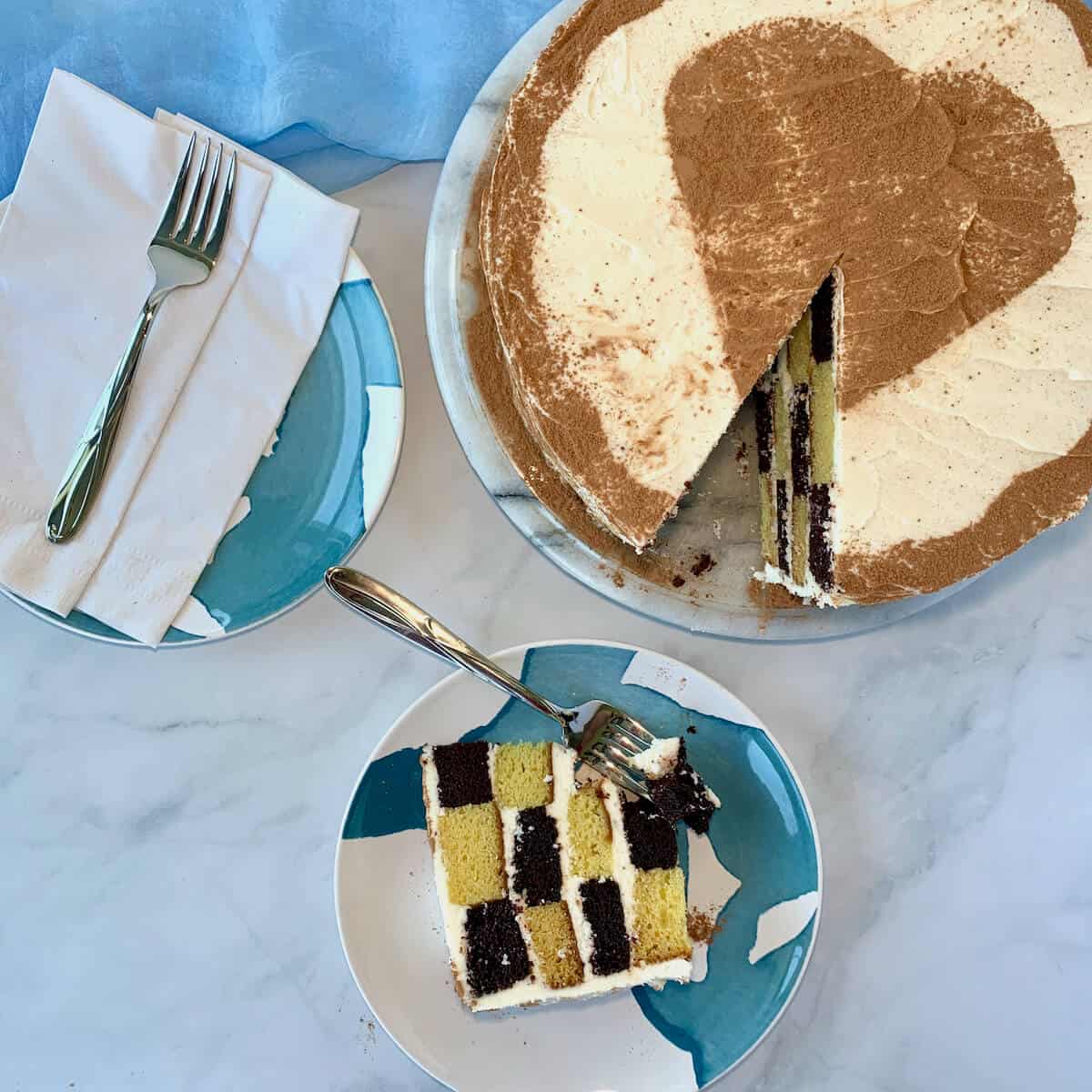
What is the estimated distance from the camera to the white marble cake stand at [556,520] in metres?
2.07

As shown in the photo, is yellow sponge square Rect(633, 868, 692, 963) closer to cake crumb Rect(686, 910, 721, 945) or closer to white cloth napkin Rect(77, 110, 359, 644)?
cake crumb Rect(686, 910, 721, 945)

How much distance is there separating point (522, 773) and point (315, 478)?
79cm

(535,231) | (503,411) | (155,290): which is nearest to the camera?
(535,231)

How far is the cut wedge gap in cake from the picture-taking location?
204 cm

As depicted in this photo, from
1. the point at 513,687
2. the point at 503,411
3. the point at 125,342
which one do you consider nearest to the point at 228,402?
the point at 125,342

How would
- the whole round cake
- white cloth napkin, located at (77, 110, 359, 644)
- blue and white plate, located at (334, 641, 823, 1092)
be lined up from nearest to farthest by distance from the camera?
the whole round cake → white cloth napkin, located at (77, 110, 359, 644) → blue and white plate, located at (334, 641, 823, 1092)

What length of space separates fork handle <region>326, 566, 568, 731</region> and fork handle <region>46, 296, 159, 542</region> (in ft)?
1.62

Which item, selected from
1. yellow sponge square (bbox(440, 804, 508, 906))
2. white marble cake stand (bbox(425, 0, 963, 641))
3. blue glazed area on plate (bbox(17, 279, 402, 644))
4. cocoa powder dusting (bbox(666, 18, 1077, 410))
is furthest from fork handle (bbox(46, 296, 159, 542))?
cocoa powder dusting (bbox(666, 18, 1077, 410))

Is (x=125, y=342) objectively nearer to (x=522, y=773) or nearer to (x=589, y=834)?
(x=522, y=773)

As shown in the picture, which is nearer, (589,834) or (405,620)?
(405,620)

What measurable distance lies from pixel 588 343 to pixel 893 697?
3.96ft

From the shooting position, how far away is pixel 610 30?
1.88m

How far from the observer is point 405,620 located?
2049 millimetres

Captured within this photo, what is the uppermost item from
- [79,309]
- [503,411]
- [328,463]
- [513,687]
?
[503,411]
